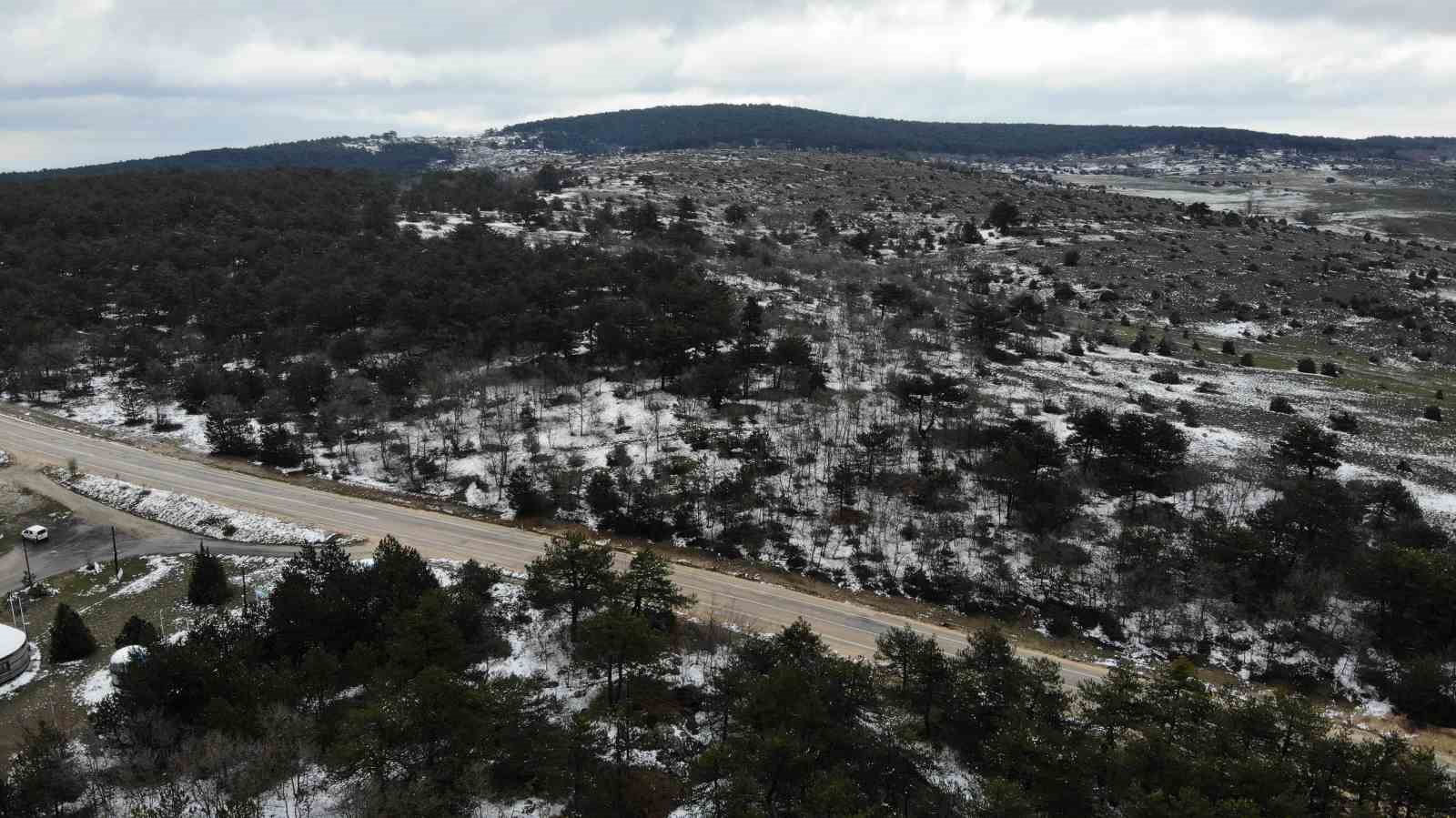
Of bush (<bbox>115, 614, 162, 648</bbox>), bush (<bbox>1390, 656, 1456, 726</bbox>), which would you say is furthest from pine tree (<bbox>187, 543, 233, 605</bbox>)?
bush (<bbox>1390, 656, 1456, 726</bbox>)

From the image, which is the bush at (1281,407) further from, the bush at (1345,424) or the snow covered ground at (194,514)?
the snow covered ground at (194,514)

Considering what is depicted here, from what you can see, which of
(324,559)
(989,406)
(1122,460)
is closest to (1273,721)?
(1122,460)

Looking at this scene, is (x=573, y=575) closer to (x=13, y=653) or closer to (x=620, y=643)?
(x=620, y=643)

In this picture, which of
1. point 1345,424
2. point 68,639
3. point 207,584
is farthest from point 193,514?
point 1345,424

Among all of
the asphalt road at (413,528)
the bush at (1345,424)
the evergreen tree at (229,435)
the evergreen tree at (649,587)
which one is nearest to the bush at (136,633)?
the asphalt road at (413,528)

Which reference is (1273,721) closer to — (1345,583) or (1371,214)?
(1345,583)

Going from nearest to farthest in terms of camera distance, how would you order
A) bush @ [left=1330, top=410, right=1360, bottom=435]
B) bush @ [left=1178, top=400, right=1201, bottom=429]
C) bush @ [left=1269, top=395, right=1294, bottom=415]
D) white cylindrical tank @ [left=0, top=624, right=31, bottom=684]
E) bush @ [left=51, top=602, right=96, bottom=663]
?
white cylindrical tank @ [left=0, top=624, right=31, bottom=684], bush @ [left=51, top=602, right=96, bottom=663], bush @ [left=1330, top=410, right=1360, bottom=435], bush @ [left=1178, top=400, right=1201, bottom=429], bush @ [left=1269, top=395, right=1294, bottom=415]

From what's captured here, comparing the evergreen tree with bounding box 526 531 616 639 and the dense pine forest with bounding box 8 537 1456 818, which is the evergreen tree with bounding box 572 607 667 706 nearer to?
the dense pine forest with bounding box 8 537 1456 818
